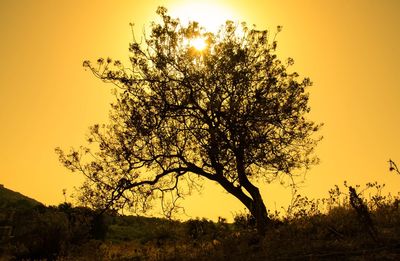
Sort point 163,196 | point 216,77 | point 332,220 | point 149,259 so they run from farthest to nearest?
point 163,196 < point 216,77 < point 149,259 < point 332,220

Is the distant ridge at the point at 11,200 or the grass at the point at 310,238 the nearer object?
the grass at the point at 310,238

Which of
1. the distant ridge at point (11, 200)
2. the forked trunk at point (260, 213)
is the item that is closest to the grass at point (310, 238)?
the forked trunk at point (260, 213)

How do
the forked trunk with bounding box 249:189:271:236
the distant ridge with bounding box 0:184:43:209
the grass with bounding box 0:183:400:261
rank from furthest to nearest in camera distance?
the distant ridge with bounding box 0:184:43:209 < the forked trunk with bounding box 249:189:271:236 < the grass with bounding box 0:183:400:261

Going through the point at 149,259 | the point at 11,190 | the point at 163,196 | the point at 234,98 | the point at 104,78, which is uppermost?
the point at 11,190

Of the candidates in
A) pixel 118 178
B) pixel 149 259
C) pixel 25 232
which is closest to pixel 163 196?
pixel 118 178

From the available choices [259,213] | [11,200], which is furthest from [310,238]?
[11,200]

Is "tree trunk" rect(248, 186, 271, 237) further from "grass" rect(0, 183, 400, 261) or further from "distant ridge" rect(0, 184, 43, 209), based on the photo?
"distant ridge" rect(0, 184, 43, 209)

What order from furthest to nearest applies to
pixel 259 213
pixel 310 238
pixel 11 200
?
1. pixel 11 200
2. pixel 259 213
3. pixel 310 238

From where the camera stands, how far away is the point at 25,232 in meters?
29.0

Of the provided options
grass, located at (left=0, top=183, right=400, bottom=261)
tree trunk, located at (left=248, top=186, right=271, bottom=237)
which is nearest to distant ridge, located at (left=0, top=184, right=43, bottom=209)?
grass, located at (left=0, top=183, right=400, bottom=261)

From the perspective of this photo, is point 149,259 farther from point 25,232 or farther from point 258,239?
point 25,232

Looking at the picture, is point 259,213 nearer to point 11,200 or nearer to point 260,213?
point 260,213

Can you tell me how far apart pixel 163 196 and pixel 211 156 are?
3.19m

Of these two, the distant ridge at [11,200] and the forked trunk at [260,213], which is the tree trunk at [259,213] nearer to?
the forked trunk at [260,213]
